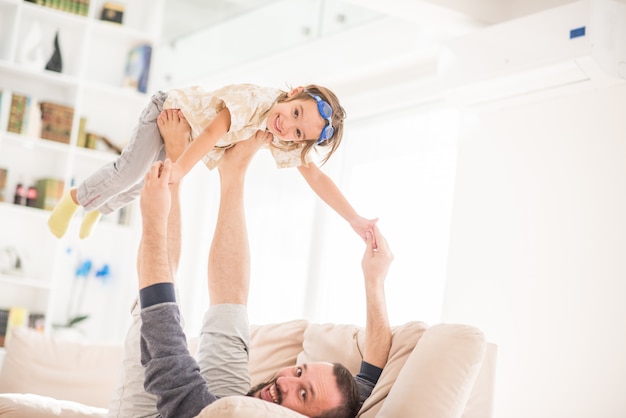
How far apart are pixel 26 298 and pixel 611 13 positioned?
3850 mm

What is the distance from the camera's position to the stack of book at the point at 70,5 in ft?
17.3

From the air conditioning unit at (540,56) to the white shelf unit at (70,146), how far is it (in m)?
2.45

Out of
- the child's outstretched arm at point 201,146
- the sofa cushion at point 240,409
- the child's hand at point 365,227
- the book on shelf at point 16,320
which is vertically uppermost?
the child's outstretched arm at point 201,146

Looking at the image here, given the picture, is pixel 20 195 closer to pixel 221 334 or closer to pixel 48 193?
pixel 48 193

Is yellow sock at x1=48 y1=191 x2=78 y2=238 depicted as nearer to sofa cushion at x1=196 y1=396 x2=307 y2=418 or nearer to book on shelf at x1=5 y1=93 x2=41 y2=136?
sofa cushion at x1=196 y1=396 x2=307 y2=418

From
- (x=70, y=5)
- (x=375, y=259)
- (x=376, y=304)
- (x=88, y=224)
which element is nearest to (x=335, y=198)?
(x=375, y=259)

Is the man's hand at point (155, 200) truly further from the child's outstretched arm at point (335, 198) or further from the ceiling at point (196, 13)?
the ceiling at point (196, 13)

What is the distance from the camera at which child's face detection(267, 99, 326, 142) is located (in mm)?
2604

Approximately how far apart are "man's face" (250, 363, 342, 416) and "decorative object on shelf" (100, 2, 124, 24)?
4.02m

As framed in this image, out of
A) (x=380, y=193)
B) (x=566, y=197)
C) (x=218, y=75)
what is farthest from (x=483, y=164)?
(x=218, y=75)

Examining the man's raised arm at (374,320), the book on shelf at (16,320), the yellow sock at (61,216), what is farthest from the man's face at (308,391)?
the book on shelf at (16,320)

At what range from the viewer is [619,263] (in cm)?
342

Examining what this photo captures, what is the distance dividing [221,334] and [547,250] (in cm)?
204

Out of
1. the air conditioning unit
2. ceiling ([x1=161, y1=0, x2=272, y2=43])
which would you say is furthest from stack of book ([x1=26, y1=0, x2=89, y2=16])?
the air conditioning unit
